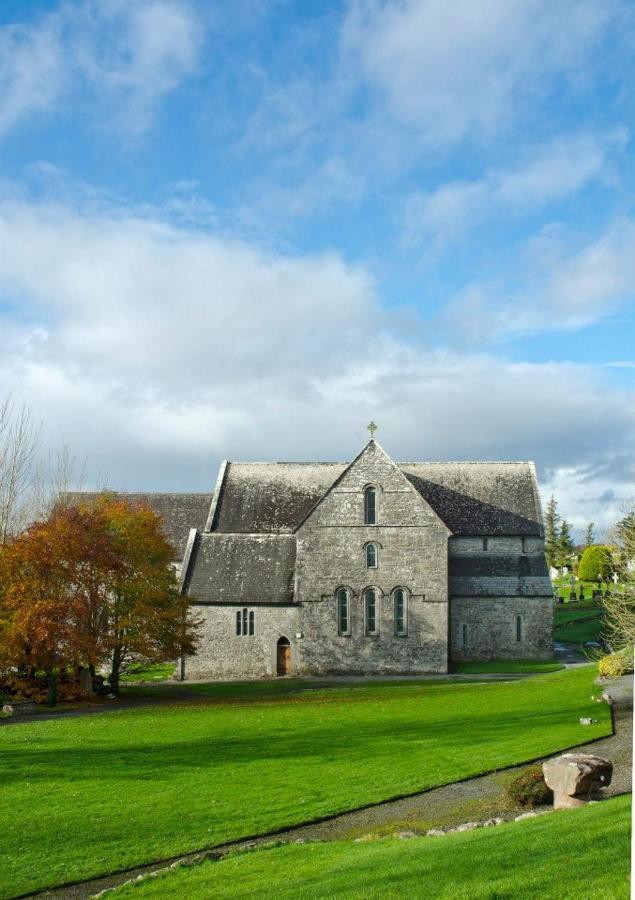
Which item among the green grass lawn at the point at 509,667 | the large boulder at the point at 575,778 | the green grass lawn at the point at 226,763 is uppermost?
the large boulder at the point at 575,778

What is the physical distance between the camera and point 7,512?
51.1m

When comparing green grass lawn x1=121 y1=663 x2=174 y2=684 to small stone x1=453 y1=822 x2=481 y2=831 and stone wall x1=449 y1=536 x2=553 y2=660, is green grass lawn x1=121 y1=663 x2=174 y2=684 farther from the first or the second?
small stone x1=453 y1=822 x2=481 y2=831

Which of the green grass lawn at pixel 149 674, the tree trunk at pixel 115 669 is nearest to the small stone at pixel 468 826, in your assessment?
the tree trunk at pixel 115 669

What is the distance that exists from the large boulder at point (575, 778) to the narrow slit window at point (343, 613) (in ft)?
103

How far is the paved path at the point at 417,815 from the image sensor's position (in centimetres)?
1449

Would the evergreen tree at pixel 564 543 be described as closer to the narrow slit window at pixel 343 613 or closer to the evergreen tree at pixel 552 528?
the evergreen tree at pixel 552 528

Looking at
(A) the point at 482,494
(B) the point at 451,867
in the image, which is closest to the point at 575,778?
(B) the point at 451,867

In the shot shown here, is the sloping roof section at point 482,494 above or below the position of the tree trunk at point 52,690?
above

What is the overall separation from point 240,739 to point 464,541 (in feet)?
110

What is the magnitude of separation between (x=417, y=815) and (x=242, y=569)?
34.1 m

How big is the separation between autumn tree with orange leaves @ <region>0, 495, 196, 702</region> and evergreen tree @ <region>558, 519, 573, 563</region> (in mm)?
73953

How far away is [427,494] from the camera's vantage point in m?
58.3

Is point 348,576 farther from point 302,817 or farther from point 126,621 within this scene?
point 302,817

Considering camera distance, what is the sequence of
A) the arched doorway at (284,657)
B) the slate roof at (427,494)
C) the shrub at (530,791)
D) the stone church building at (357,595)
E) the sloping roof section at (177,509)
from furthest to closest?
the sloping roof section at (177,509) < the slate roof at (427,494) < the arched doorway at (284,657) < the stone church building at (357,595) < the shrub at (530,791)
